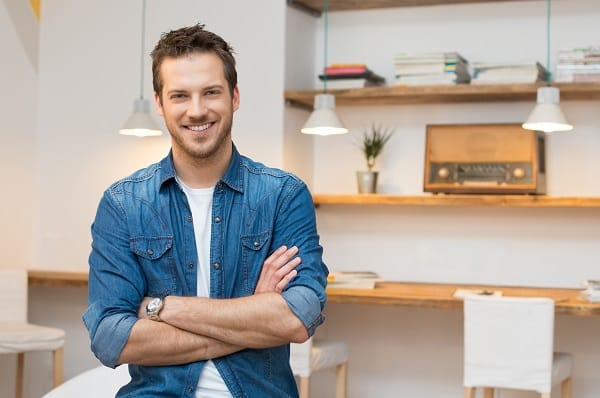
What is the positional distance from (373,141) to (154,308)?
3228 millimetres

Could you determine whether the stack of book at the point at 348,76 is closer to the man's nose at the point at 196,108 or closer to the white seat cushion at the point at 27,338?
the white seat cushion at the point at 27,338

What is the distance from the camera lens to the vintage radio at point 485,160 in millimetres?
4703

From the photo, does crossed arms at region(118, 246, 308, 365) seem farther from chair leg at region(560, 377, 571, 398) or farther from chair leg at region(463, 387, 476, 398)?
chair leg at region(560, 377, 571, 398)

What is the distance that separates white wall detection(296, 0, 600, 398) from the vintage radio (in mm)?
176

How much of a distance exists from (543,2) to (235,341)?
11.6 feet

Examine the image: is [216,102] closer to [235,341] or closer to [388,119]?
[235,341]

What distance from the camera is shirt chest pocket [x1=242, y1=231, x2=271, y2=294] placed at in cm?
202

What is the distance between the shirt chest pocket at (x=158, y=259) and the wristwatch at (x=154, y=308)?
32 mm

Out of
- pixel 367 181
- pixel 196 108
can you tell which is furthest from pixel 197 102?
pixel 367 181

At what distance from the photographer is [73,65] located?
17.8ft

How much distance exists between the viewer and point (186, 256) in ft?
6.53

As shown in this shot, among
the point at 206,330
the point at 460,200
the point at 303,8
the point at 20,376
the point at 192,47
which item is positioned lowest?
the point at 20,376

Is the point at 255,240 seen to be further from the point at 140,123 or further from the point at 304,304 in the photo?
the point at 140,123

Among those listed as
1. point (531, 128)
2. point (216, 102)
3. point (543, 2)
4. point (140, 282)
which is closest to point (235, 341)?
point (140, 282)
